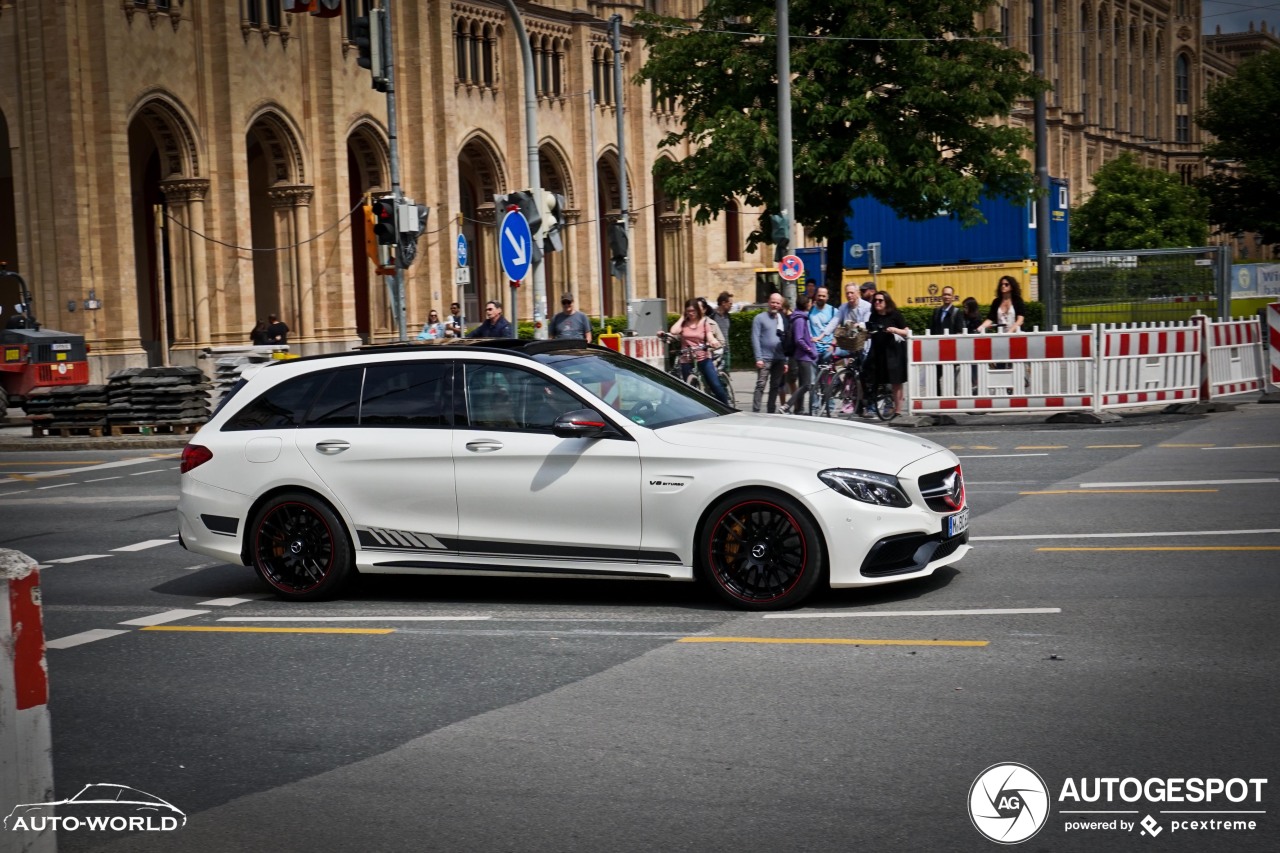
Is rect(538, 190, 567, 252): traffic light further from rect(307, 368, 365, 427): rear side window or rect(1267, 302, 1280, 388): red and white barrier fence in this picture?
rect(307, 368, 365, 427): rear side window

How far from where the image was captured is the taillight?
385 inches

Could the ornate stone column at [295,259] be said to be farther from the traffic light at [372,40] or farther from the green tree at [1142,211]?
the green tree at [1142,211]

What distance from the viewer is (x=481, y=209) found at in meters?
53.8

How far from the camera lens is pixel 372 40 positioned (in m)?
20.9

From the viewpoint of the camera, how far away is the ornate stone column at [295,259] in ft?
143

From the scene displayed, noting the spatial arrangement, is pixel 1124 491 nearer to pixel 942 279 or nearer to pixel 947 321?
pixel 947 321

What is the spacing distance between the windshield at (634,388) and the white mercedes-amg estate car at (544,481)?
0.02 meters

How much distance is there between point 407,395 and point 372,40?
1261 centimetres

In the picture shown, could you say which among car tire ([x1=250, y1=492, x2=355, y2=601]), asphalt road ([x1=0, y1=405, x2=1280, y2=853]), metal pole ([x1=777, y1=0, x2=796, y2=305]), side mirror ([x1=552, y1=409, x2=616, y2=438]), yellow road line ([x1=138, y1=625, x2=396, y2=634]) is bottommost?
yellow road line ([x1=138, y1=625, x2=396, y2=634])

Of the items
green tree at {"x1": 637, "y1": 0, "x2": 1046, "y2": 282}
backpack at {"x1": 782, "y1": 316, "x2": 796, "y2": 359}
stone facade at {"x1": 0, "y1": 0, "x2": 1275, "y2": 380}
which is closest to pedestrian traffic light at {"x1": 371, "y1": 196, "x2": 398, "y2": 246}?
backpack at {"x1": 782, "y1": 316, "x2": 796, "y2": 359}

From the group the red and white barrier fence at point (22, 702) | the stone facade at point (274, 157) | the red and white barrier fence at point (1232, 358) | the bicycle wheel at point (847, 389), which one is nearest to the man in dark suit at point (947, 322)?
the bicycle wheel at point (847, 389)

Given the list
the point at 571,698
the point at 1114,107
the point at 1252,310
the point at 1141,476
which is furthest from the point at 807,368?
the point at 1114,107

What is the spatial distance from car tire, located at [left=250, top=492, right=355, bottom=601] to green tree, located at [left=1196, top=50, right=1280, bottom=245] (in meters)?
65.0

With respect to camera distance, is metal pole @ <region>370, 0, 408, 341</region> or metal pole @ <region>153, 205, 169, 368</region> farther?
metal pole @ <region>153, 205, 169, 368</region>
